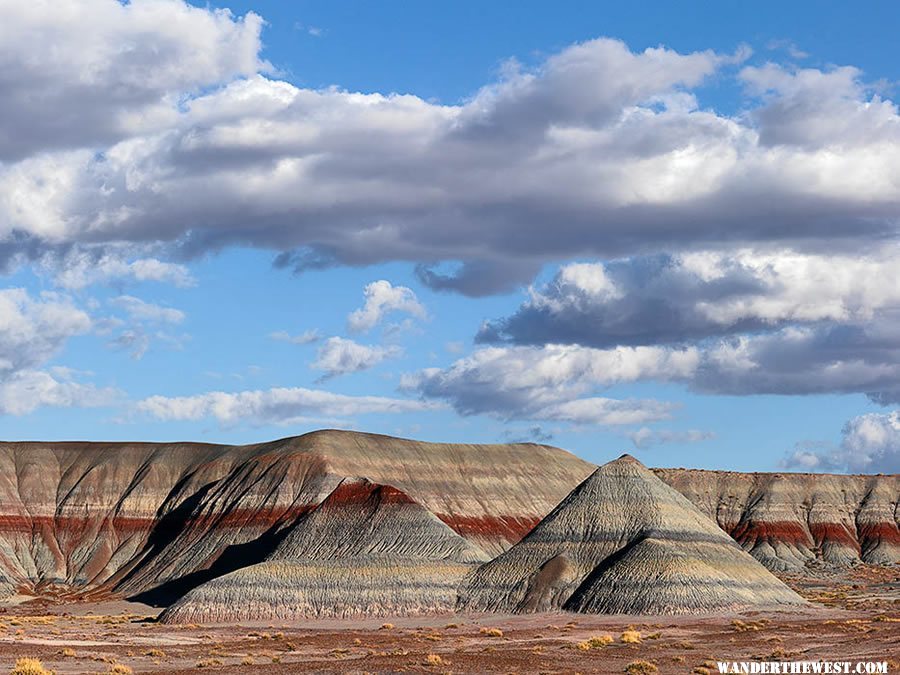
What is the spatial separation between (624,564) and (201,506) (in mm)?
80892

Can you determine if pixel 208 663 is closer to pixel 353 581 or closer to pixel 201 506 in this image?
pixel 353 581

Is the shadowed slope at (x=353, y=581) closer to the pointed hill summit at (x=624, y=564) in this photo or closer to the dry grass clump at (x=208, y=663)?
the pointed hill summit at (x=624, y=564)

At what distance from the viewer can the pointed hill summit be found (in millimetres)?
109875

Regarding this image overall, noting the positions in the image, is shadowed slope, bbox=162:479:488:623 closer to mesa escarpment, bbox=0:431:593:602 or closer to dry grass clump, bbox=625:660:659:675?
mesa escarpment, bbox=0:431:593:602

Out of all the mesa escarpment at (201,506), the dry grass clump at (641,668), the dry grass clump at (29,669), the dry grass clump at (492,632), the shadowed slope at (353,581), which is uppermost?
the mesa escarpment at (201,506)

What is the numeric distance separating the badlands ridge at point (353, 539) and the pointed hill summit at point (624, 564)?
0.17m

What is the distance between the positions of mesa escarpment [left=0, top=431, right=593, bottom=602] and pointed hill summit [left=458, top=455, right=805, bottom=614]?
162ft

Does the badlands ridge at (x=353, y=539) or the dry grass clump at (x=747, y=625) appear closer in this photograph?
the dry grass clump at (x=747, y=625)

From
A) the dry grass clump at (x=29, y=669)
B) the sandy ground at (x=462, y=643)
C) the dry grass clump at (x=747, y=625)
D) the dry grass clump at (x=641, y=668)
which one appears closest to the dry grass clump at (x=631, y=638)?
the sandy ground at (x=462, y=643)

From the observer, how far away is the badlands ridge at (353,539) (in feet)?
377

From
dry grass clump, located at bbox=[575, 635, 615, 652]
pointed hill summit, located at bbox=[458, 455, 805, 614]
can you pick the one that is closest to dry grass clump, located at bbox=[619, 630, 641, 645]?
dry grass clump, located at bbox=[575, 635, 615, 652]

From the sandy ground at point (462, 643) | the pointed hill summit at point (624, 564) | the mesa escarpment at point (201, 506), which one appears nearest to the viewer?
the sandy ground at point (462, 643)

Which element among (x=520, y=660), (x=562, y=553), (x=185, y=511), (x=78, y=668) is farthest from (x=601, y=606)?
(x=185, y=511)

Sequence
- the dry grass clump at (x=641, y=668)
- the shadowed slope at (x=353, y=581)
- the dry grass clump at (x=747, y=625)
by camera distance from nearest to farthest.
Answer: the dry grass clump at (x=641, y=668) < the dry grass clump at (x=747, y=625) < the shadowed slope at (x=353, y=581)
